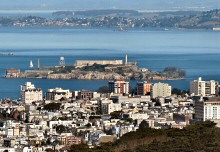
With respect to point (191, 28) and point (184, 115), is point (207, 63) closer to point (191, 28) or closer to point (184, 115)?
point (184, 115)

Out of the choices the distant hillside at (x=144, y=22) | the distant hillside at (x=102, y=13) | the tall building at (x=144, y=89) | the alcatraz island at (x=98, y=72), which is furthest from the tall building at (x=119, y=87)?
the distant hillside at (x=102, y=13)

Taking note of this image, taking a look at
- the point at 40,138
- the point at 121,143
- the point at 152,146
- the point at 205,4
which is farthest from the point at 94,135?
the point at 205,4

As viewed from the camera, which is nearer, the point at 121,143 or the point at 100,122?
the point at 121,143

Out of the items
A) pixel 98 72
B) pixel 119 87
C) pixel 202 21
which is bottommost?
pixel 202 21

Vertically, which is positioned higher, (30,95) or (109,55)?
(30,95)

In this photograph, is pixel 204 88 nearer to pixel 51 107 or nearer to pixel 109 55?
pixel 51 107

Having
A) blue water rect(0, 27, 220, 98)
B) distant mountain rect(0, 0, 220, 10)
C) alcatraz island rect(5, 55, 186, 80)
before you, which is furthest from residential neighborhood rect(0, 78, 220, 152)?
distant mountain rect(0, 0, 220, 10)

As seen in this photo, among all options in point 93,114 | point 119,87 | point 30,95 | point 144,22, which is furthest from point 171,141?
point 144,22
